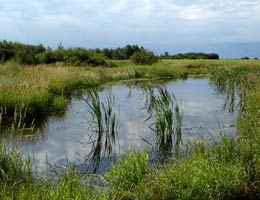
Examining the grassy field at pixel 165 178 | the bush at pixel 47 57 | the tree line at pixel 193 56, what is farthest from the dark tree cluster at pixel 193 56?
the grassy field at pixel 165 178

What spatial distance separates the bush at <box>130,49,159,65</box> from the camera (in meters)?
42.2

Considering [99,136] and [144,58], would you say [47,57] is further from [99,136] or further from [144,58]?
[99,136]

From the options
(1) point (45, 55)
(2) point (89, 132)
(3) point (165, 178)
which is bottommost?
(2) point (89, 132)

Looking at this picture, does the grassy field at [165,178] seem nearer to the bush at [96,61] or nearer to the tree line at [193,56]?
the bush at [96,61]

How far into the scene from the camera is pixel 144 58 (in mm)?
42250

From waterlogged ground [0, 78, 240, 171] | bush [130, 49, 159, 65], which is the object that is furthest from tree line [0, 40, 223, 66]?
waterlogged ground [0, 78, 240, 171]

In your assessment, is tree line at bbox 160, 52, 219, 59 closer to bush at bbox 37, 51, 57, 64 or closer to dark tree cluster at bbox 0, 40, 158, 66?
dark tree cluster at bbox 0, 40, 158, 66

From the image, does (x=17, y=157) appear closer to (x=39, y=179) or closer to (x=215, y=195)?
(x=39, y=179)

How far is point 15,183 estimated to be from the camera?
17.2 ft

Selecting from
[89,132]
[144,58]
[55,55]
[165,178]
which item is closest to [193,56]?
[144,58]

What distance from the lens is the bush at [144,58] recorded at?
42.2 metres

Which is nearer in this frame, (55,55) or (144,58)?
(55,55)

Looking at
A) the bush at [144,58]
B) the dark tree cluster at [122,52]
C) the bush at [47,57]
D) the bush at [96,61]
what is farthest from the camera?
the dark tree cluster at [122,52]

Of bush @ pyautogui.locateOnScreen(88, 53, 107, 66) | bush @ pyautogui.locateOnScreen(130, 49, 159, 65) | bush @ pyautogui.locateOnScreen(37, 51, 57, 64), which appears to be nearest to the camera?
bush @ pyautogui.locateOnScreen(37, 51, 57, 64)
